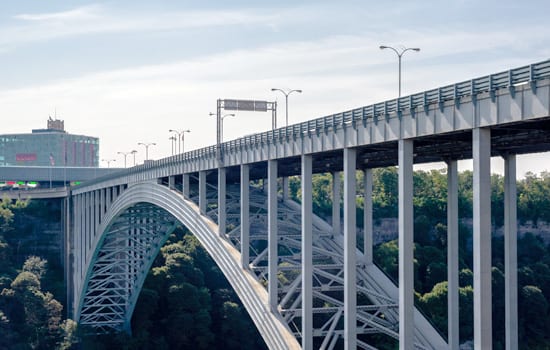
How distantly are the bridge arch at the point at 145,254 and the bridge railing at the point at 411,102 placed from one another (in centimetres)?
682

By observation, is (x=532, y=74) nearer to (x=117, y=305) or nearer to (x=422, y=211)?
(x=117, y=305)

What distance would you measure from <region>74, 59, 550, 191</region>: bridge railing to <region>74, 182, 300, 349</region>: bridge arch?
6.82 m

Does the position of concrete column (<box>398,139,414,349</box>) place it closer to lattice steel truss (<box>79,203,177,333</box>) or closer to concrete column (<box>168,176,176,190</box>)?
concrete column (<box>168,176,176,190</box>)

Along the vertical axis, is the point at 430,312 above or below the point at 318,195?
below

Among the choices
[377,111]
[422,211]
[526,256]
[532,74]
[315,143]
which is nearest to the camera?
[532,74]

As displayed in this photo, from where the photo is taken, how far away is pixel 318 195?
357 feet

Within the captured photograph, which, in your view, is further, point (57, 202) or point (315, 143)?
point (57, 202)

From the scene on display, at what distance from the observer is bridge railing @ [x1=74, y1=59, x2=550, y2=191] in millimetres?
20516

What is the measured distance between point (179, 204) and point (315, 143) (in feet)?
70.0

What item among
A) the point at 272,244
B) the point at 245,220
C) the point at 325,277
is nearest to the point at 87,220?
Result: the point at 245,220

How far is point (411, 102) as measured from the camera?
25016 mm

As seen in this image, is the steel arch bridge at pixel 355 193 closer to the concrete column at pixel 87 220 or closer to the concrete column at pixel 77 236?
the concrete column at pixel 87 220

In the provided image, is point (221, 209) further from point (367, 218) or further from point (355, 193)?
point (355, 193)

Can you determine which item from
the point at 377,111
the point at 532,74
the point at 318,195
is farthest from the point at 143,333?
the point at 532,74
